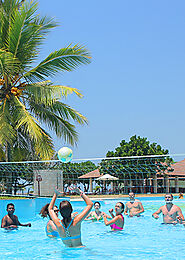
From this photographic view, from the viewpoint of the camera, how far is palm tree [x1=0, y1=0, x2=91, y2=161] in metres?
14.3

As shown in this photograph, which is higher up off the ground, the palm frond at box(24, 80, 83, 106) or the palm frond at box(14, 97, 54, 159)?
the palm frond at box(24, 80, 83, 106)

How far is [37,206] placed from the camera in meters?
13.7

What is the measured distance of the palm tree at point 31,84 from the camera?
14289 mm

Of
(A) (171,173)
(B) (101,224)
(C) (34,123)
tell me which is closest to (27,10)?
(C) (34,123)

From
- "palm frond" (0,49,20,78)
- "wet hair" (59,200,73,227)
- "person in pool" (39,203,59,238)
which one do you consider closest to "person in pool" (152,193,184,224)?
"person in pool" (39,203,59,238)

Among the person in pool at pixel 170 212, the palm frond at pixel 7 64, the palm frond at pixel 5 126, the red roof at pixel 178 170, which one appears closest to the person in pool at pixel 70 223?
the person in pool at pixel 170 212

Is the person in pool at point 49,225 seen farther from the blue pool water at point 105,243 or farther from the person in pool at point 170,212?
the person in pool at point 170,212

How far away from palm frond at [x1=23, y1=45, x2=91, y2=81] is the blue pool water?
619 cm

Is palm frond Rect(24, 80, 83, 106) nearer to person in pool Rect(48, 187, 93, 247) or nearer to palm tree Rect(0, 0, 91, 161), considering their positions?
palm tree Rect(0, 0, 91, 161)

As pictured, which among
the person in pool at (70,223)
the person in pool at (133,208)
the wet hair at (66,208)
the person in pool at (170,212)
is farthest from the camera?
the person in pool at (133,208)

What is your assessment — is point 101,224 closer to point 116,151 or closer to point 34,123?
point 34,123

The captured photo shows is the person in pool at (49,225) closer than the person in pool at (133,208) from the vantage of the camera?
Yes

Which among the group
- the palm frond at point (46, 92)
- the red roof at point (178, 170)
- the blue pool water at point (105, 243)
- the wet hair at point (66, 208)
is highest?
the palm frond at point (46, 92)

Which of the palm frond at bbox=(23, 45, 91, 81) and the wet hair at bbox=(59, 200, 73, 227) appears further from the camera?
the palm frond at bbox=(23, 45, 91, 81)
